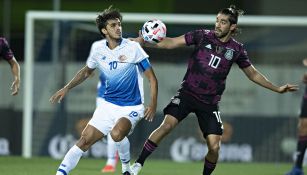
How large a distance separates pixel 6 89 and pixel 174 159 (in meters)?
3.42

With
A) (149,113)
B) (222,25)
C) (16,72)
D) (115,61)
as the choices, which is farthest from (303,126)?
(16,72)

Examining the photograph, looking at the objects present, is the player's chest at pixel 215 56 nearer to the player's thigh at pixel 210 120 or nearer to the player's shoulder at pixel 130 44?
the player's thigh at pixel 210 120

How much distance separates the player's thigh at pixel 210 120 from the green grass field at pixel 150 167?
238 cm

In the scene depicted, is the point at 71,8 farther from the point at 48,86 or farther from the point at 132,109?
the point at 132,109

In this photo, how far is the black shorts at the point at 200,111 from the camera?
36.6 ft

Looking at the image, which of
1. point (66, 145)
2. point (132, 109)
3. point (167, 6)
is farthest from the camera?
point (167, 6)

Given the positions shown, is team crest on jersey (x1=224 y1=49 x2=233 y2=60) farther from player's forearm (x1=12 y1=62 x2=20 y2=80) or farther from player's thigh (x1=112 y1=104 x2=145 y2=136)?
player's forearm (x1=12 y1=62 x2=20 y2=80)

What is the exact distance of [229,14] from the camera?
1121 centimetres

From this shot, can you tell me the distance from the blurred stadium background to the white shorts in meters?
6.62

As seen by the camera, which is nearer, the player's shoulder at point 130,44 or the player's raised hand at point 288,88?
the player's raised hand at point 288,88

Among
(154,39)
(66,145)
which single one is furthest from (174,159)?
(154,39)

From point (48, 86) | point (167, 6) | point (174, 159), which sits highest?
point (167, 6)

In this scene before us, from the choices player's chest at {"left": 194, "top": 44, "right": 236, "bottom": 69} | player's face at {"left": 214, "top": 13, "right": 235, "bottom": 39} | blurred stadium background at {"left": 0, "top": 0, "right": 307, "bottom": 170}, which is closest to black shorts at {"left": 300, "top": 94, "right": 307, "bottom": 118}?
player's chest at {"left": 194, "top": 44, "right": 236, "bottom": 69}

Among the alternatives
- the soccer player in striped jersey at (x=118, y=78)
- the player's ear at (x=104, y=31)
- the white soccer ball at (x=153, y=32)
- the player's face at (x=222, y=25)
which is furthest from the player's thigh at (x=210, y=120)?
the player's ear at (x=104, y=31)
